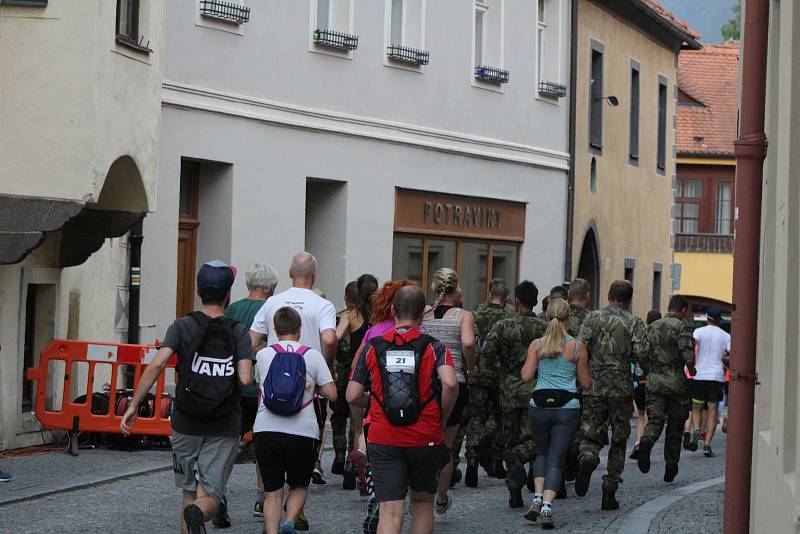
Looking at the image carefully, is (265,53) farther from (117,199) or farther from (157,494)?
(157,494)

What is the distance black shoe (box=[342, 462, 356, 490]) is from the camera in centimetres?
1371

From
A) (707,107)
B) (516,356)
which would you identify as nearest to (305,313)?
(516,356)

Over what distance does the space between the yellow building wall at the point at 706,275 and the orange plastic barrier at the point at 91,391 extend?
129 feet

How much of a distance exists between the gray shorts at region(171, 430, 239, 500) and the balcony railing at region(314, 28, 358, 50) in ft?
40.0

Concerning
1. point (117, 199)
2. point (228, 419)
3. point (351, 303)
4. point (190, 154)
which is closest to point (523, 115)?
point (190, 154)

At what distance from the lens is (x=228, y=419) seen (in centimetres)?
→ 945

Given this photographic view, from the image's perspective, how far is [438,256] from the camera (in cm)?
2470

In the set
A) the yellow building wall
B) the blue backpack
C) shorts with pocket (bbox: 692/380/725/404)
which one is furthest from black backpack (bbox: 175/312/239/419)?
the yellow building wall

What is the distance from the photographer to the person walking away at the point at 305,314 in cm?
1148

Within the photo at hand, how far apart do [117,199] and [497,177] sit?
10.6 metres

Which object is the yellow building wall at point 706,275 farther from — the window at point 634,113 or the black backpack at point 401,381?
the black backpack at point 401,381

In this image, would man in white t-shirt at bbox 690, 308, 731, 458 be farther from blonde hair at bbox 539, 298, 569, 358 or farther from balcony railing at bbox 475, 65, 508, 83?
blonde hair at bbox 539, 298, 569, 358

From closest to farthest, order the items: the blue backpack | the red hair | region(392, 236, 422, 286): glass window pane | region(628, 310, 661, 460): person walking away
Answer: the blue backpack
the red hair
region(628, 310, 661, 460): person walking away
region(392, 236, 422, 286): glass window pane

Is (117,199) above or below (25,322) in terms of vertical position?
above
